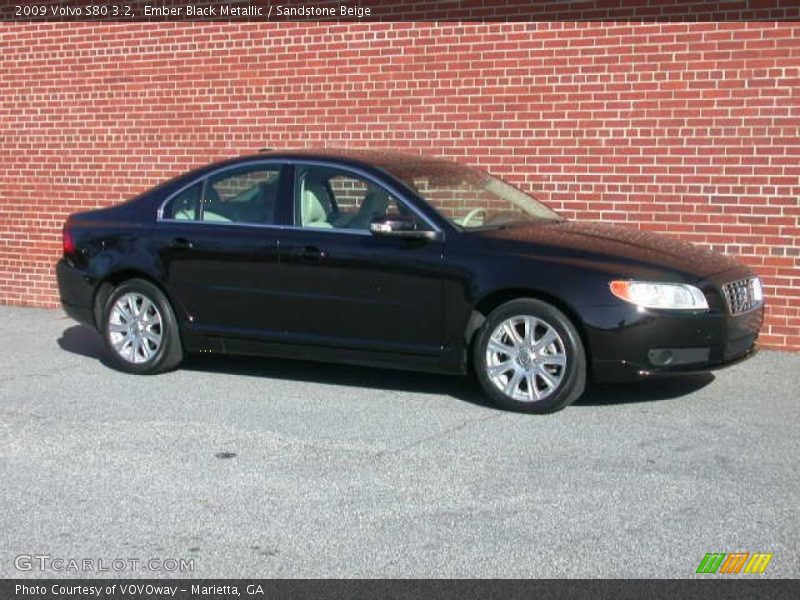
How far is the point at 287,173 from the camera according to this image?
8453 millimetres

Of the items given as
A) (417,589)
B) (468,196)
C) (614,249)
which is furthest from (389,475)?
(468,196)

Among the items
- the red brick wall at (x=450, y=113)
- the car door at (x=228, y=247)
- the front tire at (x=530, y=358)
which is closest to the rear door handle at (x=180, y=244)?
the car door at (x=228, y=247)

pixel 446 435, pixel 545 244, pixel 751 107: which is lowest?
pixel 446 435

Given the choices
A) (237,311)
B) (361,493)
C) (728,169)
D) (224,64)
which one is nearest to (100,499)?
(361,493)

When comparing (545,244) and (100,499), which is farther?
(545,244)

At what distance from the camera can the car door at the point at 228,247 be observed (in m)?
8.35

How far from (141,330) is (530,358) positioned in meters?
2.96

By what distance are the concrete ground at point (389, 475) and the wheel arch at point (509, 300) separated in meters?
0.45

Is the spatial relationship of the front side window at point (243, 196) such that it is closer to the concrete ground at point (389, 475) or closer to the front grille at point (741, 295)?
the concrete ground at point (389, 475)

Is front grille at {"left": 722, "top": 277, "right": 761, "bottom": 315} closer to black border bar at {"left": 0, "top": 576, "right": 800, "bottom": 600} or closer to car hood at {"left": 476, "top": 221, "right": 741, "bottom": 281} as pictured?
car hood at {"left": 476, "top": 221, "right": 741, "bottom": 281}

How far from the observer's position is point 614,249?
7.62 m

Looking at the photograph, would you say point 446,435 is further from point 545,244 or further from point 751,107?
point 751,107

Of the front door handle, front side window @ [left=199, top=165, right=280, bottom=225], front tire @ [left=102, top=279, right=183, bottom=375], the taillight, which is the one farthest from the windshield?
the taillight

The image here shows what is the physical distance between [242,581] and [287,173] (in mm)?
4206
